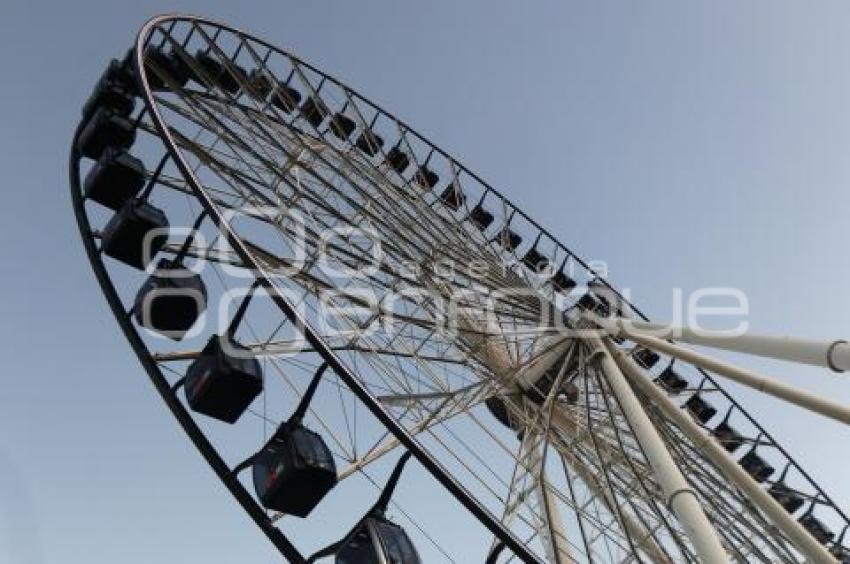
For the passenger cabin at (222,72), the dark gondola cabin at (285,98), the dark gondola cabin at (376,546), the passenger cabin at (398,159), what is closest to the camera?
the dark gondola cabin at (376,546)

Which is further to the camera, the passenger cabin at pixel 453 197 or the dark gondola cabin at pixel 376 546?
the passenger cabin at pixel 453 197

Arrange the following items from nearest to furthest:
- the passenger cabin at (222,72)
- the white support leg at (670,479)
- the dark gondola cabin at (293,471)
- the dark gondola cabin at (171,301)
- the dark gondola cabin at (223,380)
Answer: the white support leg at (670,479), the dark gondola cabin at (293,471), the dark gondola cabin at (223,380), the dark gondola cabin at (171,301), the passenger cabin at (222,72)

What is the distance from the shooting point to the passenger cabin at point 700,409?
827 inches

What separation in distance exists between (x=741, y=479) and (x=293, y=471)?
4.98 metres

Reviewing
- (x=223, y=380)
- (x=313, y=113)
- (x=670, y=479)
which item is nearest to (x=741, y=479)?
(x=670, y=479)

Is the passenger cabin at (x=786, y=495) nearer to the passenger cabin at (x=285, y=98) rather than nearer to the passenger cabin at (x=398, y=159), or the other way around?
the passenger cabin at (x=398, y=159)

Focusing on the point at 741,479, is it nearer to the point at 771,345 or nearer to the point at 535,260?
the point at 771,345

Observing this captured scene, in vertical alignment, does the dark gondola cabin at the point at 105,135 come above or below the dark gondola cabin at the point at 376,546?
above

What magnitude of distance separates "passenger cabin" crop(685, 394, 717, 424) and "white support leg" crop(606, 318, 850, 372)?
10.8m

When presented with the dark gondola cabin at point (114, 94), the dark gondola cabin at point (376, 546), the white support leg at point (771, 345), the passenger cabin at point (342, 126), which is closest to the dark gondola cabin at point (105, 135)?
the dark gondola cabin at point (114, 94)

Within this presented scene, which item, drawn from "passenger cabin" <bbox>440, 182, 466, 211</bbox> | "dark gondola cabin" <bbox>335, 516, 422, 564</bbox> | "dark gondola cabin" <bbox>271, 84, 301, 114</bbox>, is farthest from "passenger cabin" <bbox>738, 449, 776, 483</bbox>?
"dark gondola cabin" <bbox>335, 516, 422, 564</bbox>

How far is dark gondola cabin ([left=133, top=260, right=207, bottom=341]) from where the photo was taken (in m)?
10.6

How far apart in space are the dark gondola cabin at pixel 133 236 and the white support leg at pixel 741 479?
648cm

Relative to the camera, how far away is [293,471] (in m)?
8.80
